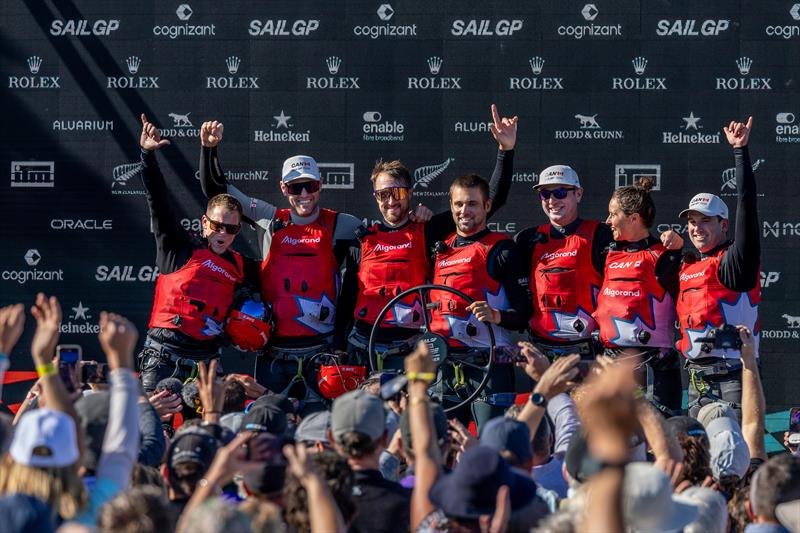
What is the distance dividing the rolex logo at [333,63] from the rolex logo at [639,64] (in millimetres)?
1963

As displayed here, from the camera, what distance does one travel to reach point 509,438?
3588mm

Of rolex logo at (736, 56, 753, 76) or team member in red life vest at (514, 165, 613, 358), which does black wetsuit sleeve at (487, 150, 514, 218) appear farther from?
rolex logo at (736, 56, 753, 76)

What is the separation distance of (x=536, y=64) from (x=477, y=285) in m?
1.96

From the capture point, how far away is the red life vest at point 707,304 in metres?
6.23

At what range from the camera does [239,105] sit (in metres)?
7.71

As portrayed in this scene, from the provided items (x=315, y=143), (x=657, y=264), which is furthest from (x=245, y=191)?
(x=657, y=264)

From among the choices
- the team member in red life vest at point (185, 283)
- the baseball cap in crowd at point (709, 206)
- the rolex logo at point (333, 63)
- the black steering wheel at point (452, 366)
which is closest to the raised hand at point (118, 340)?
the black steering wheel at point (452, 366)

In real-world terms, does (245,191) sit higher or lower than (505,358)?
higher

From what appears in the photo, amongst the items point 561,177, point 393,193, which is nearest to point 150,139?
point 393,193

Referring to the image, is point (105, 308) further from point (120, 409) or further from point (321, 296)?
point (120, 409)

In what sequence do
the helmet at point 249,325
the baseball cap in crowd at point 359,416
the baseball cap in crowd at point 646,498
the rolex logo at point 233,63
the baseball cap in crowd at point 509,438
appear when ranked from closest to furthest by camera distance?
the baseball cap in crowd at point 646,498
the baseball cap in crowd at point 509,438
the baseball cap in crowd at point 359,416
the helmet at point 249,325
the rolex logo at point 233,63

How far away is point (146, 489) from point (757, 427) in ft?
10.1

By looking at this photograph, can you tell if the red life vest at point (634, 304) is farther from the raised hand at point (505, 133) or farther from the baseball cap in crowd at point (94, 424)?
the baseball cap in crowd at point (94, 424)

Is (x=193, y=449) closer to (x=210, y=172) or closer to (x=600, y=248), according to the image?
(x=600, y=248)
